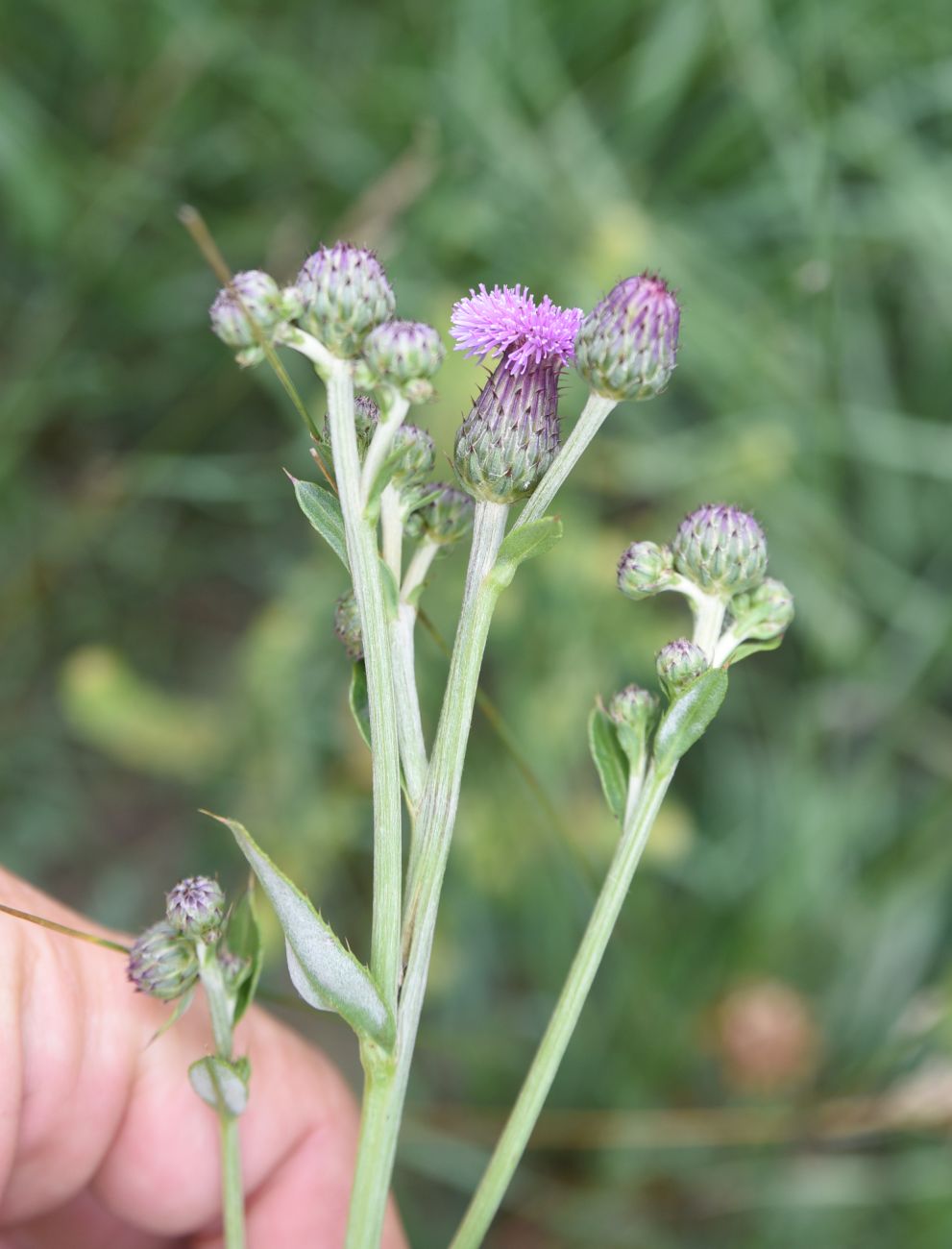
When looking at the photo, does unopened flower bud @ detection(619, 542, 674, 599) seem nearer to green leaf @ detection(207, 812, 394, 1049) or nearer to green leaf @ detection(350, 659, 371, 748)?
green leaf @ detection(350, 659, 371, 748)

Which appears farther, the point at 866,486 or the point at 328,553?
the point at 866,486

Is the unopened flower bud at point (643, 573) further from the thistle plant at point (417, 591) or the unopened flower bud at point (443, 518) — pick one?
the unopened flower bud at point (443, 518)

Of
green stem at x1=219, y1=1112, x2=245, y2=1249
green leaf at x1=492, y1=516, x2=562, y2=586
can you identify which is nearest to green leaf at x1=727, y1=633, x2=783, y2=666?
green leaf at x1=492, y1=516, x2=562, y2=586

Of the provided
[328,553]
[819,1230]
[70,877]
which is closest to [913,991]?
[819,1230]

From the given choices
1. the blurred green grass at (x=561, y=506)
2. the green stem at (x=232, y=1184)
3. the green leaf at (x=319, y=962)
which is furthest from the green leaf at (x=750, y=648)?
the blurred green grass at (x=561, y=506)

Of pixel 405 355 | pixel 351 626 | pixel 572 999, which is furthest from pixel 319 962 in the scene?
pixel 405 355

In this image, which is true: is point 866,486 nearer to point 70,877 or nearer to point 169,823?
point 169,823

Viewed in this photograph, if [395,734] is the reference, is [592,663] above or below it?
above
